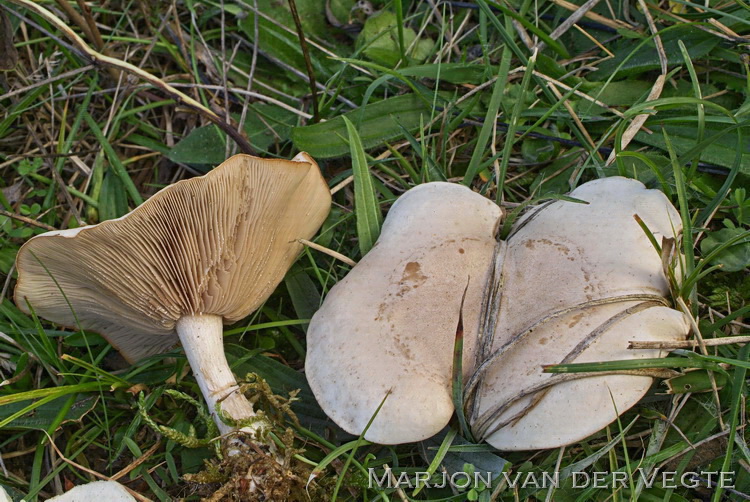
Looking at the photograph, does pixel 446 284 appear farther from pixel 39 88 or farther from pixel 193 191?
pixel 39 88

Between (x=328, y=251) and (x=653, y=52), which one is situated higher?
(x=653, y=52)

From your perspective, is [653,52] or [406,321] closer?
[406,321]

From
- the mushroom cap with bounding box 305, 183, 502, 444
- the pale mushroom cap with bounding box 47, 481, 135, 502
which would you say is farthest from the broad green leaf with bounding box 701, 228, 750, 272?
the pale mushroom cap with bounding box 47, 481, 135, 502

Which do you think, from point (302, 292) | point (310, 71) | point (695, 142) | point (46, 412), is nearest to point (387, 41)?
point (310, 71)

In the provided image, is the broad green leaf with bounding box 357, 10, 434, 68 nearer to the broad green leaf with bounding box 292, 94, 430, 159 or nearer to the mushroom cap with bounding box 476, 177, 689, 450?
the broad green leaf with bounding box 292, 94, 430, 159

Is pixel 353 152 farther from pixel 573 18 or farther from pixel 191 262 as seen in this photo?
pixel 573 18

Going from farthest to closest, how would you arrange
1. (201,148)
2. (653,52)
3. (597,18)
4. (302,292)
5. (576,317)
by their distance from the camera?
(201,148) < (597,18) < (653,52) < (302,292) < (576,317)
